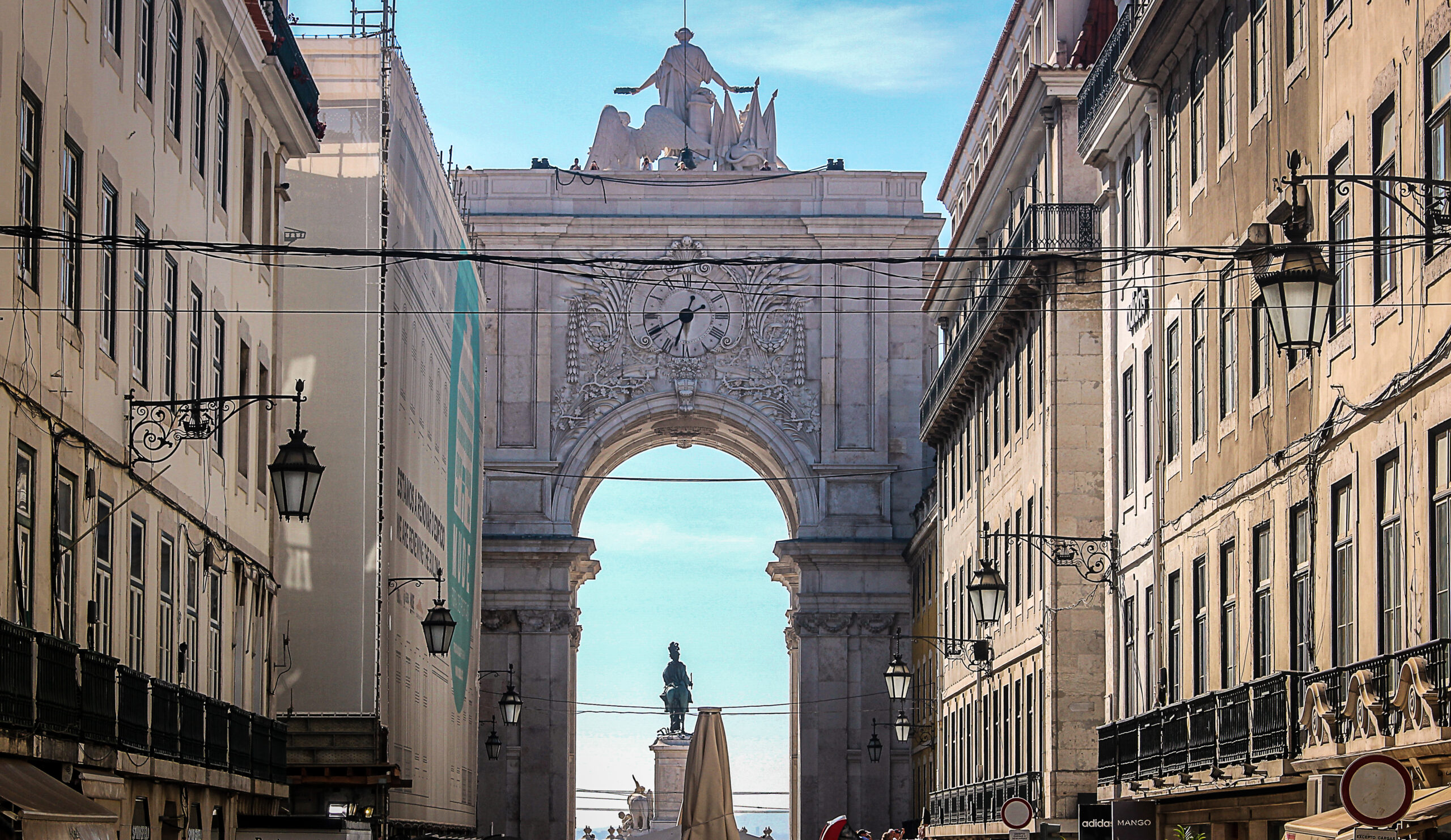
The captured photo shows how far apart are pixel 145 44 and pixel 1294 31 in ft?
36.4

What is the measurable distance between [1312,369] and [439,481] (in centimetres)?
3051

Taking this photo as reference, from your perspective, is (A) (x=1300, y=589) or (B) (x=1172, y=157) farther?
(B) (x=1172, y=157)

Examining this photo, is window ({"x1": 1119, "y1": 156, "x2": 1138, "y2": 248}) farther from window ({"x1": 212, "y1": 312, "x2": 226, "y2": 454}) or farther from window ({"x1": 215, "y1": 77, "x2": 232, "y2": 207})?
→ window ({"x1": 212, "y1": 312, "x2": 226, "y2": 454})

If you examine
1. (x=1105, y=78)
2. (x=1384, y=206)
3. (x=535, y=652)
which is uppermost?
(x=1105, y=78)

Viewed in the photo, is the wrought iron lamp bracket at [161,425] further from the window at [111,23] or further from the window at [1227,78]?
the window at [1227,78]

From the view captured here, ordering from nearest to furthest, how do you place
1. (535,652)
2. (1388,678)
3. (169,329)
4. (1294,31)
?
1. (1388,678)
2. (1294,31)
3. (169,329)
4. (535,652)

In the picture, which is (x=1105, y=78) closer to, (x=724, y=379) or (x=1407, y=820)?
(x=1407, y=820)

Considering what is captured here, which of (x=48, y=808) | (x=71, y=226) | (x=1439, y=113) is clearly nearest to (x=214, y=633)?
(x=71, y=226)

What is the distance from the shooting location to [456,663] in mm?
52094

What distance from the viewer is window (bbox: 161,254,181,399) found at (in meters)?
22.7

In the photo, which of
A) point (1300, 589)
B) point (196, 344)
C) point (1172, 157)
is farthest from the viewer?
point (1172, 157)

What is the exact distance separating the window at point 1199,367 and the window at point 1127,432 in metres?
4.16

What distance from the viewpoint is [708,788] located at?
32.3 meters

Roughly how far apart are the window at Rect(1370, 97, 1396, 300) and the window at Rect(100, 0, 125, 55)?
11032mm
